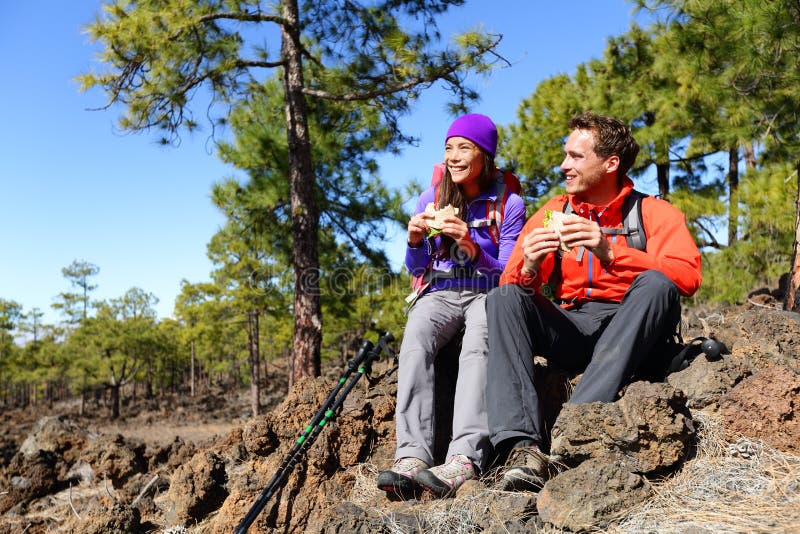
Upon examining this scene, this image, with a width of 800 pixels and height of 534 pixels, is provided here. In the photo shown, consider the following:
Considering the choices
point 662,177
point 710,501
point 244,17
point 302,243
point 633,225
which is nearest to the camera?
point 710,501

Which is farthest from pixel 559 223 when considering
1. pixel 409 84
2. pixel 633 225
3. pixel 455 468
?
pixel 409 84

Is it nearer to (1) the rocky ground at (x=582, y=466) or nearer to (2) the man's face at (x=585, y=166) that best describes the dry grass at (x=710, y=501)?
(1) the rocky ground at (x=582, y=466)

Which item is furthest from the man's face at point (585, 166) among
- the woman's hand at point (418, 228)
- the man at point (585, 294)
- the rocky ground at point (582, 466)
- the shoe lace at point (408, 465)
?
the shoe lace at point (408, 465)

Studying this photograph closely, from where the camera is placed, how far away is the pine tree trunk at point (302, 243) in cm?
736

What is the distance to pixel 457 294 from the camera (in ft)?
10.5

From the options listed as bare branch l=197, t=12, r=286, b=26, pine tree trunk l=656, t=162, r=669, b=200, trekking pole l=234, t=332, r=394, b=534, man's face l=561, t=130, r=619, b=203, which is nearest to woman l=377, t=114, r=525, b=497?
trekking pole l=234, t=332, r=394, b=534

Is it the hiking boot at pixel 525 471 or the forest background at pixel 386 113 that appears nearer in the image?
the hiking boot at pixel 525 471

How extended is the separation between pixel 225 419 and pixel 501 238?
66.4 ft

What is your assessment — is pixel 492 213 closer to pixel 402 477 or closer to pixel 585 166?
pixel 585 166

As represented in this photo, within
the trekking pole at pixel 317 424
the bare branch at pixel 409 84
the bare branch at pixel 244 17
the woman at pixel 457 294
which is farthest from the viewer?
the bare branch at pixel 244 17

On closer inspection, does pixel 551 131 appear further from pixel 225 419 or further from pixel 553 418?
pixel 225 419

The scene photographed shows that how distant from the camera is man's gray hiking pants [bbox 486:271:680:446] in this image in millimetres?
2479

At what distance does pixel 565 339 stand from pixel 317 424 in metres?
1.35

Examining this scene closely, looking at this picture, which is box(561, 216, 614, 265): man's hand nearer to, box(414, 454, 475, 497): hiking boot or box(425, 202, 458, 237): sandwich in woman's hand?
box(425, 202, 458, 237): sandwich in woman's hand
